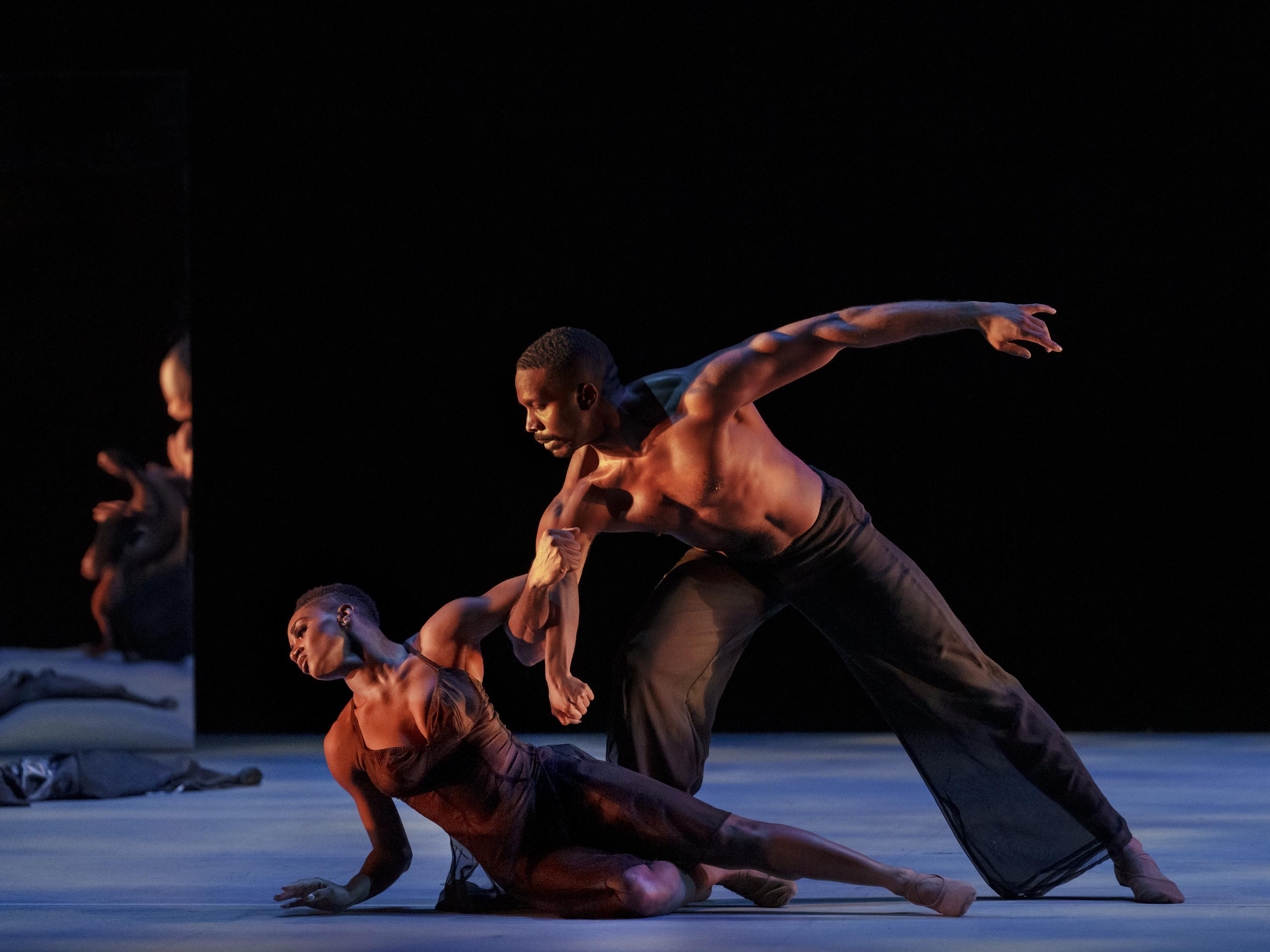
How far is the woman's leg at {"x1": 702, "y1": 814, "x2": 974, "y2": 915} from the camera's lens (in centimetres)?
288

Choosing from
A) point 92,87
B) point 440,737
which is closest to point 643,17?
point 92,87

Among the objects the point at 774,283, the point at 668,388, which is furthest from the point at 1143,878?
the point at 774,283

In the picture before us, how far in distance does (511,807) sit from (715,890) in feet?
2.35

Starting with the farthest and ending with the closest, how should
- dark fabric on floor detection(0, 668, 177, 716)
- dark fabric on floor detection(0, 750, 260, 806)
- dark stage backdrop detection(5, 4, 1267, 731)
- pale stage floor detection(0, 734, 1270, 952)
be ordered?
1. dark stage backdrop detection(5, 4, 1267, 731)
2. dark fabric on floor detection(0, 668, 177, 716)
3. dark fabric on floor detection(0, 750, 260, 806)
4. pale stage floor detection(0, 734, 1270, 952)

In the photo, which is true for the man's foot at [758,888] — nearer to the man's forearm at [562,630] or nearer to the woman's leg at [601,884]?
the woman's leg at [601,884]

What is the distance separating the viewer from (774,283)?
248 inches

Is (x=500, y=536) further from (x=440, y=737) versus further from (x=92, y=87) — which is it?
(x=440, y=737)

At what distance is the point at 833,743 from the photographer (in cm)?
632

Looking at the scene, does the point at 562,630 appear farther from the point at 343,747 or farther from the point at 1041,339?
the point at 1041,339

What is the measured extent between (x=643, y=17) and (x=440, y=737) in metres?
3.97

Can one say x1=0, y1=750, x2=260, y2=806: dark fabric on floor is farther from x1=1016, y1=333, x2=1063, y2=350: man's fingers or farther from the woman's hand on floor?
x1=1016, y1=333, x2=1063, y2=350: man's fingers

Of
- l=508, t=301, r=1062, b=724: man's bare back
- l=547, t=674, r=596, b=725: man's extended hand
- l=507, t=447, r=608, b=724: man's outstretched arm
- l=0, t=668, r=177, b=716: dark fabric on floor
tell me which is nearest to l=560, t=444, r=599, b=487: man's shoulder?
l=508, t=301, r=1062, b=724: man's bare back

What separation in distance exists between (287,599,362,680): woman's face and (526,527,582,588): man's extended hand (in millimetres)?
368

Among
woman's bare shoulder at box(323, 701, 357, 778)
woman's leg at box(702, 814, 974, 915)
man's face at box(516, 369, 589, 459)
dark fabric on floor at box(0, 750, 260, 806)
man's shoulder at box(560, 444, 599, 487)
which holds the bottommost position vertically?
dark fabric on floor at box(0, 750, 260, 806)
